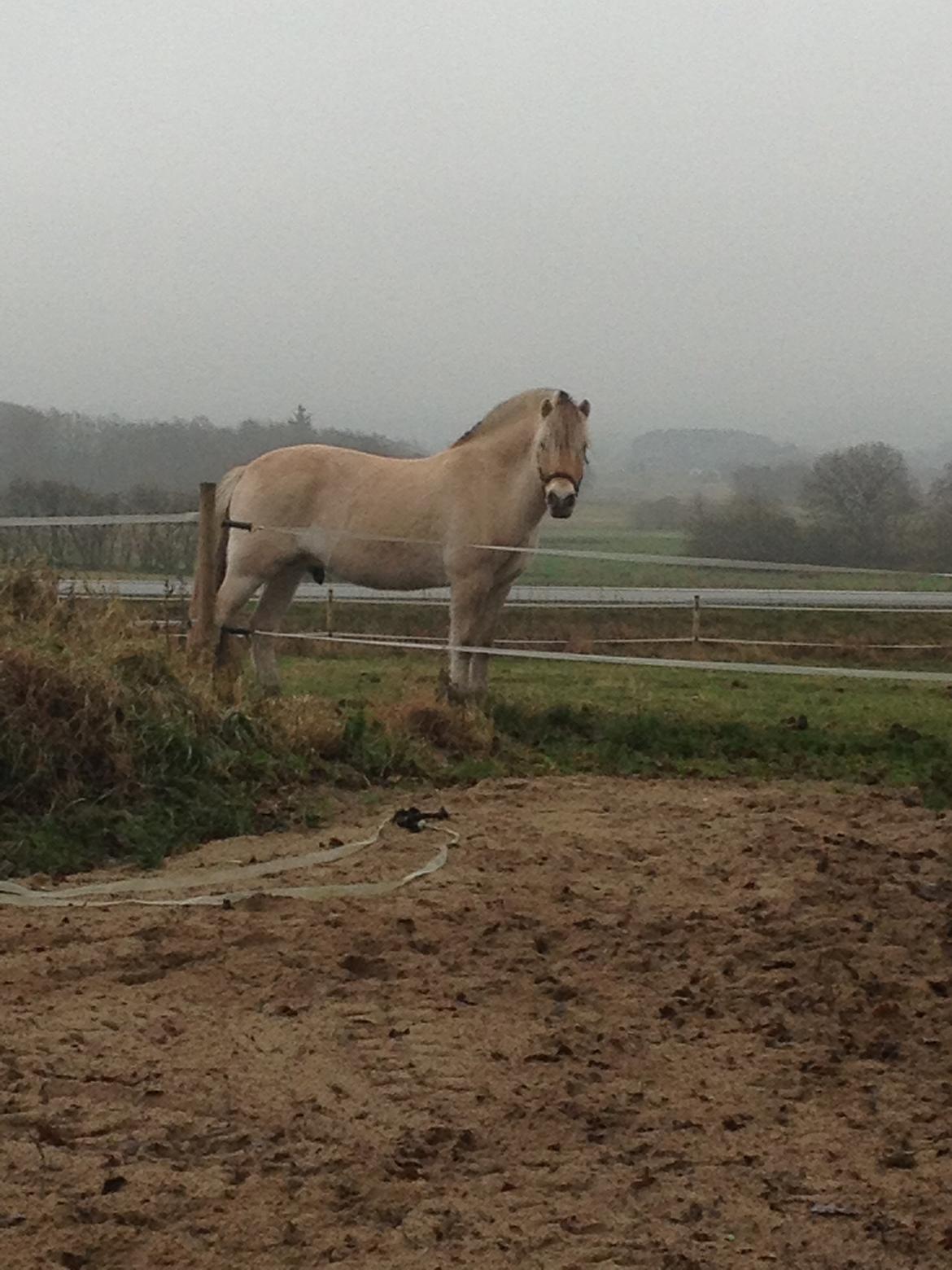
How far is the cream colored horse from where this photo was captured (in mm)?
8453

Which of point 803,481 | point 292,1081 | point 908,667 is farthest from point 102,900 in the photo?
point 803,481

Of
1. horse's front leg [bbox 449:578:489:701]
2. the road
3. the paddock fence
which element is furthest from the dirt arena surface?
the road

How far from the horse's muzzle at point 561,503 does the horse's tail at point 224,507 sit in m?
2.18

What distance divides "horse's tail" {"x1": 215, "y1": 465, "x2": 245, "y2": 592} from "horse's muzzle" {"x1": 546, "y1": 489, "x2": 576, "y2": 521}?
218 centimetres

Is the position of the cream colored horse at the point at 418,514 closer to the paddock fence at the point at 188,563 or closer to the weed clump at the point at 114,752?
the paddock fence at the point at 188,563

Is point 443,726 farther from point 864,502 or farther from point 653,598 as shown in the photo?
point 864,502

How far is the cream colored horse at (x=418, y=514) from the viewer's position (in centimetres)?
845

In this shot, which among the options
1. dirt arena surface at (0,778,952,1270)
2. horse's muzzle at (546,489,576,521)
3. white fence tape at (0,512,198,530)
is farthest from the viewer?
white fence tape at (0,512,198,530)

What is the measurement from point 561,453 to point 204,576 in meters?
2.20

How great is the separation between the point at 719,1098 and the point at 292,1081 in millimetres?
929

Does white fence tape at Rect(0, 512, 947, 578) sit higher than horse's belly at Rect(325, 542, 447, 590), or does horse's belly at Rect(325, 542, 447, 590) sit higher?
white fence tape at Rect(0, 512, 947, 578)

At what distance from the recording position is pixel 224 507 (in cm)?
918

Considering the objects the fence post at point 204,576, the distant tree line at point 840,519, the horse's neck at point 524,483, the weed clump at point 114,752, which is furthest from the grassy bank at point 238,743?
the distant tree line at point 840,519

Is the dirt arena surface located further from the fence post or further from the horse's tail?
the horse's tail
